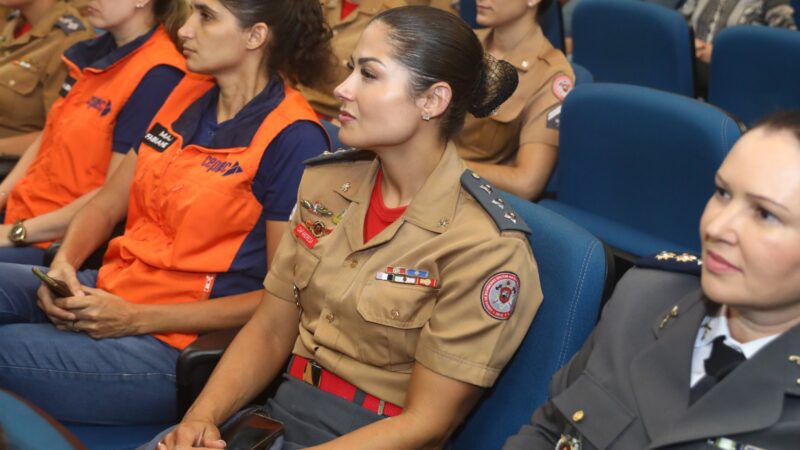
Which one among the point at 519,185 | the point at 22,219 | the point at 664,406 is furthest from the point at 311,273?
the point at 22,219

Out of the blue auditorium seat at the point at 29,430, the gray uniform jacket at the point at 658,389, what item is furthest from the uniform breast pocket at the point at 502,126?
the blue auditorium seat at the point at 29,430

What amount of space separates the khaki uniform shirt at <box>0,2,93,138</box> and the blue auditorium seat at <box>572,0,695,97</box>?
195 cm

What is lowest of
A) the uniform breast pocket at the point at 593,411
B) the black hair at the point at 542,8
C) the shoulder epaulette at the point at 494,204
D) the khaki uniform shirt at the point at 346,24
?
the khaki uniform shirt at the point at 346,24

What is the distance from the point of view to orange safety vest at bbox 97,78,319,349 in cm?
218

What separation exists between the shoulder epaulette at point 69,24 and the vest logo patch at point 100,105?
64 centimetres

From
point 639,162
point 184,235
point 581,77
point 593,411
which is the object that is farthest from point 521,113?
point 593,411

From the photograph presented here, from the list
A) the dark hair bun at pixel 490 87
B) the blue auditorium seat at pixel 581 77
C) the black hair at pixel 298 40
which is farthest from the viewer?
the blue auditorium seat at pixel 581 77

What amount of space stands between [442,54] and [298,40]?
0.67 m

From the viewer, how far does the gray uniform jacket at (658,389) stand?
1.27 metres

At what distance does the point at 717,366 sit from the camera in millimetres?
1374

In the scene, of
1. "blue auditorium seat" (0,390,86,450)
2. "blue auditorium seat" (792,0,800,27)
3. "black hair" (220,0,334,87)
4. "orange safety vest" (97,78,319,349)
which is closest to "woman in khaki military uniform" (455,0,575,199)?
"black hair" (220,0,334,87)

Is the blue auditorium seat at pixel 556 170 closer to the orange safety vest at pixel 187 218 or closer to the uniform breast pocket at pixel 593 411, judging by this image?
the orange safety vest at pixel 187 218

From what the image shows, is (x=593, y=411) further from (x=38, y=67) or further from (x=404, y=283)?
(x=38, y=67)

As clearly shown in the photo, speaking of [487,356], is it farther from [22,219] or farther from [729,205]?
[22,219]
